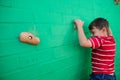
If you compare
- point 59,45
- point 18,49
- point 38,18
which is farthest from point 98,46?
point 18,49

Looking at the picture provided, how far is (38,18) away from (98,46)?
613mm

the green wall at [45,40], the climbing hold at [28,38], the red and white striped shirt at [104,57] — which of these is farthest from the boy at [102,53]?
the climbing hold at [28,38]

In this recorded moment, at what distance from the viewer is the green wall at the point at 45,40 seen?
1.20 m

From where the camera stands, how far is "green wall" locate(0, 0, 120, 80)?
1202 millimetres

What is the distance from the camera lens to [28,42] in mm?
1253

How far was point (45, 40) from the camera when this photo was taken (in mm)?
1457

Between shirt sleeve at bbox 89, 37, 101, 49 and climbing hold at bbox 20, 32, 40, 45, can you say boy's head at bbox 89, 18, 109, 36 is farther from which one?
climbing hold at bbox 20, 32, 40, 45

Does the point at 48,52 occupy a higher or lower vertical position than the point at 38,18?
lower

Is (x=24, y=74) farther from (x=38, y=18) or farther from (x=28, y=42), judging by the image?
(x=38, y=18)

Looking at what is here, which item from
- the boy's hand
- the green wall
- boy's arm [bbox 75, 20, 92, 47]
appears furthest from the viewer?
the boy's hand

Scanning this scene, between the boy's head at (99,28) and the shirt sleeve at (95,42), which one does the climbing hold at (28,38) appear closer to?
the shirt sleeve at (95,42)

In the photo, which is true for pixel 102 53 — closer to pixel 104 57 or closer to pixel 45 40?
pixel 104 57

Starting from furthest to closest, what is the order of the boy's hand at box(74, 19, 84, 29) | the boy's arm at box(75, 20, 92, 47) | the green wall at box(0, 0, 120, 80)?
the boy's hand at box(74, 19, 84, 29)
the boy's arm at box(75, 20, 92, 47)
the green wall at box(0, 0, 120, 80)

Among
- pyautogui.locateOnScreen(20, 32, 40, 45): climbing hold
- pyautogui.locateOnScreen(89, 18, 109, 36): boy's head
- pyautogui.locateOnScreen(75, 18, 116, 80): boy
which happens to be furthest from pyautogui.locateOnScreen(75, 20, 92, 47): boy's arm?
pyautogui.locateOnScreen(20, 32, 40, 45): climbing hold
